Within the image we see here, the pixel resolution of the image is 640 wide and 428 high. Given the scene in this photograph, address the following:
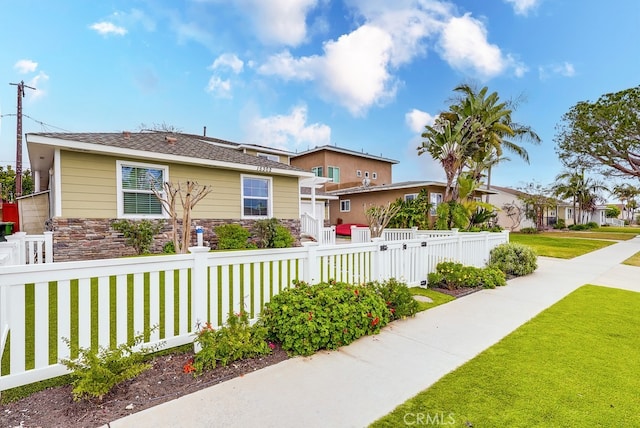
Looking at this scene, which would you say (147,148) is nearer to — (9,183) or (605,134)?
(9,183)

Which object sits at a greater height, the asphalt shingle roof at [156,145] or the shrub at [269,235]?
the asphalt shingle roof at [156,145]

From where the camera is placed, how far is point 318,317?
362 centimetres

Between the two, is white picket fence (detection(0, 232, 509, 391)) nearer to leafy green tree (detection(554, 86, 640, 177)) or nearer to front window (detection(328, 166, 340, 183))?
front window (detection(328, 166, 340, 183))

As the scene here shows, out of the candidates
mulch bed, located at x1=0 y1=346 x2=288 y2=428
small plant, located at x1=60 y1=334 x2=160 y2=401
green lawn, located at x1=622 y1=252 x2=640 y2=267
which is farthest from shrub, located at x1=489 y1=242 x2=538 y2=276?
small plant, located at x1=60 y1=334 x2=160 y2=401

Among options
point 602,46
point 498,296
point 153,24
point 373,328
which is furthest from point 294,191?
point 602,46

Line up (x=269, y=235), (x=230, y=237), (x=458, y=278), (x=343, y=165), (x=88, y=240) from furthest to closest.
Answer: (x=343, y=165)
(x=269, y=235)
(x=230, y=237)
(x=88, y=240)
(x=458, y=278)

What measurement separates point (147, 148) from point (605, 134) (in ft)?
89.7

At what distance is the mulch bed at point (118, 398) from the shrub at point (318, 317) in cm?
49

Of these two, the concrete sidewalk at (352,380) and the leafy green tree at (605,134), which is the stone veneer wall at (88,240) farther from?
the leafy green tree at (605,134)

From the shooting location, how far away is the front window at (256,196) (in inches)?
494

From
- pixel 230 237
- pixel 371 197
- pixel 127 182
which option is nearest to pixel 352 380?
pixel 230 237

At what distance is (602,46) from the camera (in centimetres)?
1406

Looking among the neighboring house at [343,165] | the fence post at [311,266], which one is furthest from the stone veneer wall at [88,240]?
the neighboring house at [343,165]

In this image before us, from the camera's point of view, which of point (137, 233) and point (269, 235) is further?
point (269, 235)
